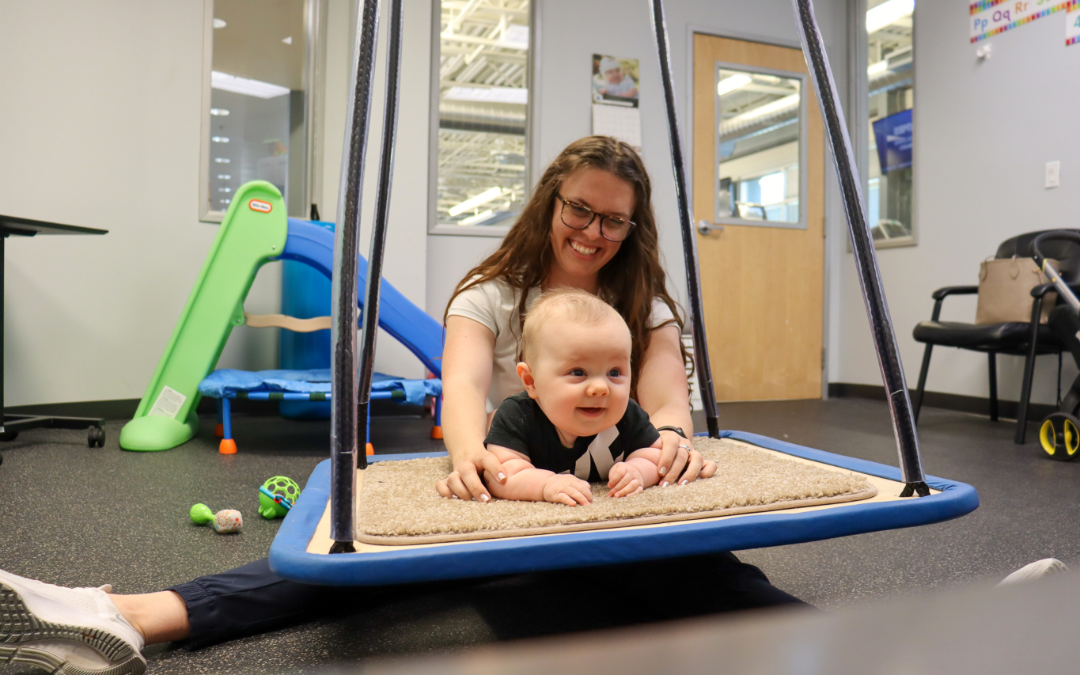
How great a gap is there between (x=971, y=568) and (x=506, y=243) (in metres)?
0.98

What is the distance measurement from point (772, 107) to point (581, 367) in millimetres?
3778

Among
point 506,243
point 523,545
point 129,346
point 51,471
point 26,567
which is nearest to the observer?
point 523,545

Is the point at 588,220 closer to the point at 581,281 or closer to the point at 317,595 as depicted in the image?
the point at 581,281

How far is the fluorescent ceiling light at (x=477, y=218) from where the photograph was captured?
354 centimetres

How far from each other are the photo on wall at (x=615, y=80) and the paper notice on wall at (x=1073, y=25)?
1900 millimetres

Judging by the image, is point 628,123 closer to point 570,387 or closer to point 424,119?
point 424,119

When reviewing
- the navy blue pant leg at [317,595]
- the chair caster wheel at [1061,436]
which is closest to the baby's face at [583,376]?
the navy blue pant leg at [317,595]

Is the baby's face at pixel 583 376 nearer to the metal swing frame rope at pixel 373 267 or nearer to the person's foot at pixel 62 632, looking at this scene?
the metal swing frame rope at pixel 373 267

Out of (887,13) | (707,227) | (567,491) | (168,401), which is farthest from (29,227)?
(887,13)

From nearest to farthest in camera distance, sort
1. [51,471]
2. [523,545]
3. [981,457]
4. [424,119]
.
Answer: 1. [523,545]
2. [51,471]
3. [981,457]
4. [424,119]

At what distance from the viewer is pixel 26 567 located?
1142 millimetres

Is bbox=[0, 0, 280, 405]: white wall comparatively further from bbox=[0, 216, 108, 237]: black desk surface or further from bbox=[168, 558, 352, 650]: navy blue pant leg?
bbox=[168, 558, 352, 650]: navy blue pant leg

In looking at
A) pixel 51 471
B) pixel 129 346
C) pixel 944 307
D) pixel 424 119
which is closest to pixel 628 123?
pixel 424 119

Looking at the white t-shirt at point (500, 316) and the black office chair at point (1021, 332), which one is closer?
the white t-shirt at point (500, 316)
